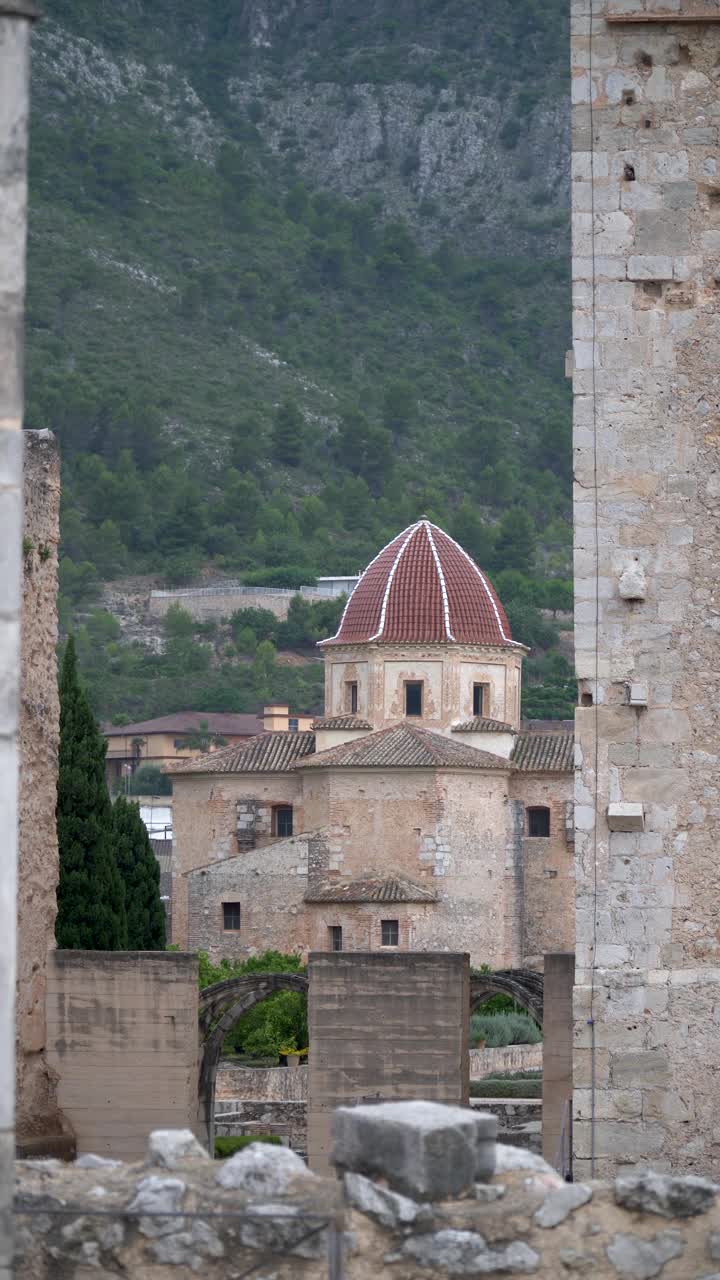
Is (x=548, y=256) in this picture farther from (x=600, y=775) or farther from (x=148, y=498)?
(x=600, y=775)

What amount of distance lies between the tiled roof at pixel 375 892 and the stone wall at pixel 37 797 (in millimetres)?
32743

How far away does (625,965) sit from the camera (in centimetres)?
1134

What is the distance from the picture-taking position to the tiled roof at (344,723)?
53.6 metres

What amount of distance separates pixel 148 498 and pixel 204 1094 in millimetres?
94199

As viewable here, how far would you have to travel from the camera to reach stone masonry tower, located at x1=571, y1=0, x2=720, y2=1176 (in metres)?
11.3

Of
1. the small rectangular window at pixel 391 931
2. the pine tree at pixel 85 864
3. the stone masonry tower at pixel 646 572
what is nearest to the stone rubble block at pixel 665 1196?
the stone masonry tower at pixel 646 572

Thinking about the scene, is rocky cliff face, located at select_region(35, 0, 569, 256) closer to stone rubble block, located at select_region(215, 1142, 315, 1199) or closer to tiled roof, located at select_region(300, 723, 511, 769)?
tiled roof, located at select_region(300, 723, 511, 769)

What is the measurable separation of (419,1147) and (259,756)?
48.1m

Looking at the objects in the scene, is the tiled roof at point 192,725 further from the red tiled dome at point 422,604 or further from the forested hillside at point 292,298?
Result: the red tiled dome at point 422,604

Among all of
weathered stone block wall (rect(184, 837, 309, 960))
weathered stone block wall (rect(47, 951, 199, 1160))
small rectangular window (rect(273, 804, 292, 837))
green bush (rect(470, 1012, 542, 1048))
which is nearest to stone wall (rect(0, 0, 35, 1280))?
weathered stone block wall (rect(47, 951, 199, 1160))

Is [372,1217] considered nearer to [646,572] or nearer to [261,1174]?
[261,1174]

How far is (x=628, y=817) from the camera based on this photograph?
11359 millimetres

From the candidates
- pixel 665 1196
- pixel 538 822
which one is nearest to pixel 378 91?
pixel 538 822

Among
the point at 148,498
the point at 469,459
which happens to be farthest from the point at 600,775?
the point at 469,459
